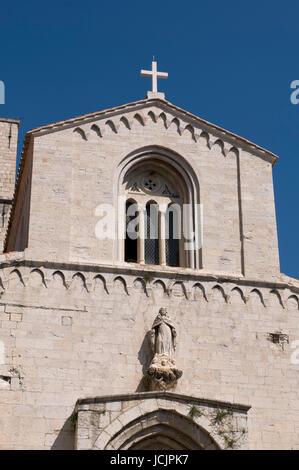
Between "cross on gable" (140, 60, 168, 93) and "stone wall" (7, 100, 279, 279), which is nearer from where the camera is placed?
"stone wall" (7, 100, 279, 279)

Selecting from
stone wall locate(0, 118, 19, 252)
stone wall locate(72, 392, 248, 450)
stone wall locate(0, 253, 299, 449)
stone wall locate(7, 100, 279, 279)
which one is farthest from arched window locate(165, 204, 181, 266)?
stone wall locate(0, 118, 19, 252)

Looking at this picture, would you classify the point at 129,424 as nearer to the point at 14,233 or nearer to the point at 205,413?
the point at 205,413

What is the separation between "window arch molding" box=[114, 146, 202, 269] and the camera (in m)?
19.1

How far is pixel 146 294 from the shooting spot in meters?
18.0

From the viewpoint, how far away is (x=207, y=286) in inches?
723

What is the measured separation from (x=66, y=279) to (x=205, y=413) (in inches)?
143

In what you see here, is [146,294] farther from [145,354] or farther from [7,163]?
[7,163]

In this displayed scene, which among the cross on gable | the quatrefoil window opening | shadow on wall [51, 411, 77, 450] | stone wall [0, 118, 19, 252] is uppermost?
stone wall [0, 118, 19, 252]

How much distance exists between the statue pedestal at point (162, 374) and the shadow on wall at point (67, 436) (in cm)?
151

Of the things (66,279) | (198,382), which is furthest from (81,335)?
(198,382)

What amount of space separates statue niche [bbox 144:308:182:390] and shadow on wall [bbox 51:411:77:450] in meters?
1.55

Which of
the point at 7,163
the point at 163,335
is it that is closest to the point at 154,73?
the point at 163,335

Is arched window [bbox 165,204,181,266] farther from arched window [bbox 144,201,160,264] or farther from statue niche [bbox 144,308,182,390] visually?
statue niche [bbox 144,308,182,390]

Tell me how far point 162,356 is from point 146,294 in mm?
1377
